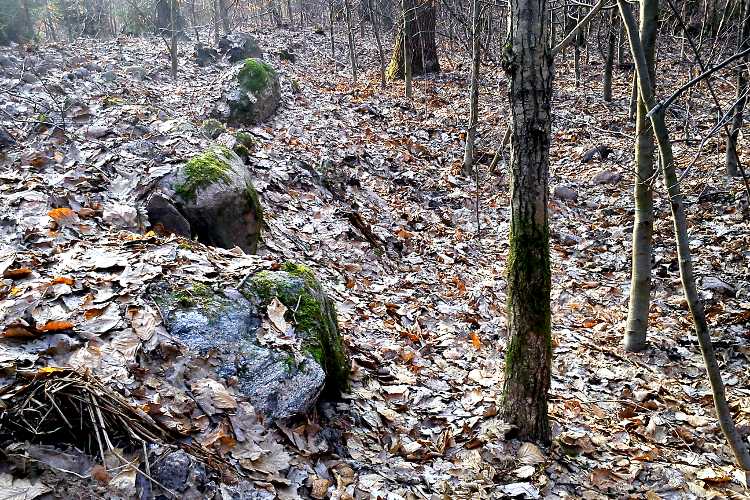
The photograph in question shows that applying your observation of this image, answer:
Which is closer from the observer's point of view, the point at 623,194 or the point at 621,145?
the point at 623,194

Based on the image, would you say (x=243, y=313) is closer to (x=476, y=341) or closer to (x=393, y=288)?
(x=476, y=341)

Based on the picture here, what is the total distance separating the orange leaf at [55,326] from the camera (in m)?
2.78

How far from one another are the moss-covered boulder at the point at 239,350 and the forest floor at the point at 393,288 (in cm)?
14

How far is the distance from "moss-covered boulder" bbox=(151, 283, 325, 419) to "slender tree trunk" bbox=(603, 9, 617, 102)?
36.8 ft

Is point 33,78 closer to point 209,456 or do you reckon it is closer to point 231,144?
point 231,144

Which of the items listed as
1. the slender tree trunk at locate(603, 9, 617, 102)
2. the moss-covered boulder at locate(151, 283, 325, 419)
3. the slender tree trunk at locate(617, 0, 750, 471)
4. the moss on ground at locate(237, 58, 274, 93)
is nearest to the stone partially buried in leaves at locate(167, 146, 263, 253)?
the moss-covered boulder at locate(151, 283, 325, 419)

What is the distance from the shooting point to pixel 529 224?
3334 mm

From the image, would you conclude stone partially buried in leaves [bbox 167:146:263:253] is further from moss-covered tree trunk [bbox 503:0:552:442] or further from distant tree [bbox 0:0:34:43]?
distant tree [bbox 0:0:34:43]

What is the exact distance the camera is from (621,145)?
1023 centimetres

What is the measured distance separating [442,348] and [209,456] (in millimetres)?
2919

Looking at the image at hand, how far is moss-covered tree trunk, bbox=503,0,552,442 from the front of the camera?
10.1 feet

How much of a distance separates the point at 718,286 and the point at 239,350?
18.3ft

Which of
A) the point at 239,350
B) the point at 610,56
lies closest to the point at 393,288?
the point at 239,350

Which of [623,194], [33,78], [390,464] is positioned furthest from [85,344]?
[623,194]
